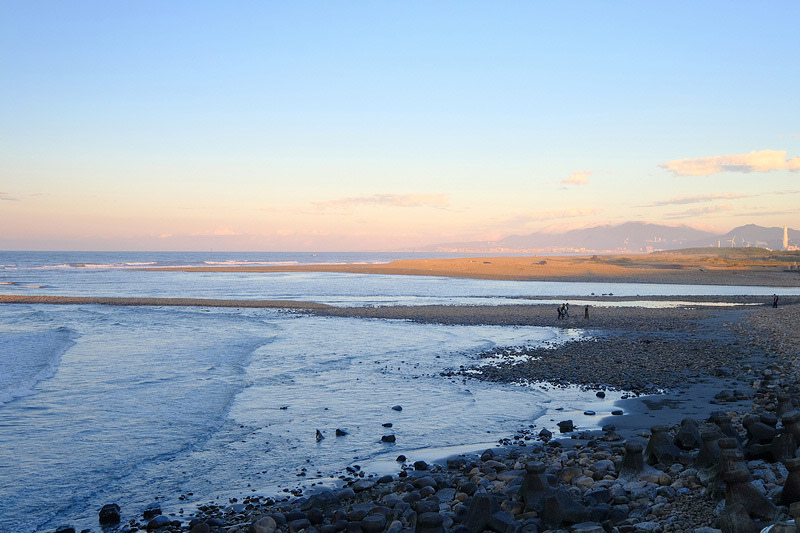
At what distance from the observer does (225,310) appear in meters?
41.1

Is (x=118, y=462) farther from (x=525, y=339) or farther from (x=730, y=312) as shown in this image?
(x=730, y=312)

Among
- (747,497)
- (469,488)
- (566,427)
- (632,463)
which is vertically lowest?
(566,427)

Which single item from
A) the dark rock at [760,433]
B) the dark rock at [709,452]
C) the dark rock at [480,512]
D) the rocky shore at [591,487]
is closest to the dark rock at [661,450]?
the rocky shore at [591,487]

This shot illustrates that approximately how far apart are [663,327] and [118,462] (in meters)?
25.3

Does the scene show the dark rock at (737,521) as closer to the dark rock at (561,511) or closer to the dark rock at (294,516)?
the dark rock at (561,511)

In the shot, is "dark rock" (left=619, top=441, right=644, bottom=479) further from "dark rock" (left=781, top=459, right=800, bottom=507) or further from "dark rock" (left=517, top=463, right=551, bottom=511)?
"dark rock" (left=781, top=459, right=800, bottom=507)

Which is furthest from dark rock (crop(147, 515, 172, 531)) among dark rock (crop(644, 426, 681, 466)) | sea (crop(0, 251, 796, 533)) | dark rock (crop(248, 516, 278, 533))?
dark rock (crop(644, 426, 681, 466))

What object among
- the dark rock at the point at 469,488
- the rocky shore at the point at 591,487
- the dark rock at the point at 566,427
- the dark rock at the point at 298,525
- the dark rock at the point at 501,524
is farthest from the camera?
the dark rock at the point at 566,427

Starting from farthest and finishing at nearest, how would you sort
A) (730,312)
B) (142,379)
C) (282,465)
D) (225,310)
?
(225,310) < (730,312) < (142,379) < (282,465)

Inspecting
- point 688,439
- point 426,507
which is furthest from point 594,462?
point 426,507

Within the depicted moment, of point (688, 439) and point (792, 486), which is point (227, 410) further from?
point (792, 486)

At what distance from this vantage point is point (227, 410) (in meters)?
14.6

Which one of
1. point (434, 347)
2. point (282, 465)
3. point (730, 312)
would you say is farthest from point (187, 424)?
point (730, 312)

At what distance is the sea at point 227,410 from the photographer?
984 centimetres
